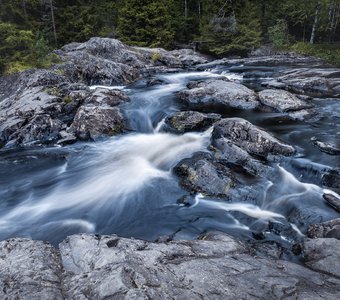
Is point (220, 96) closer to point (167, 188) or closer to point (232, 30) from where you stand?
point (167, 188)

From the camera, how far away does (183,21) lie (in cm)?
3469

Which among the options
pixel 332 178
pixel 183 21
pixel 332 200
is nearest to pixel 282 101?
pixel 332 178

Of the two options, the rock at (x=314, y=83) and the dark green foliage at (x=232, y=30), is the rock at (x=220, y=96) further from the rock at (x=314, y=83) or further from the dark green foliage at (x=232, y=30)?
the dark green foliage at (x=232, y=30)

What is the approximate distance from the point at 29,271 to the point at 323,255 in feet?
15.7

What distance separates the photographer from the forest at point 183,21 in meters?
27.8

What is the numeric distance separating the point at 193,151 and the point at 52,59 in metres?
12.3

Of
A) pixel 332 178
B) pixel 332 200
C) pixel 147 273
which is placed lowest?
pixel 332 200

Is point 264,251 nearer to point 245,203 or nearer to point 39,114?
point 245,203

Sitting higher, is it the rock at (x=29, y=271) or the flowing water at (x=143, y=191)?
the rock at (x=29, y=271)

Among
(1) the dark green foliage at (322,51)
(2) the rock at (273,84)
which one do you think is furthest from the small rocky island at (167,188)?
(1) the dark green foliage at (322,51)

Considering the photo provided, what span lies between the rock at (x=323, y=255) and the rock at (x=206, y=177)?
8.87 ft

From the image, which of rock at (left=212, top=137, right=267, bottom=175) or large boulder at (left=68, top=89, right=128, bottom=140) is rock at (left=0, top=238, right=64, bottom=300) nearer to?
rock at (left=212, top=137, right=267, bottom=175)

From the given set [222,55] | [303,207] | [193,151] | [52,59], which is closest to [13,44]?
[52,59]

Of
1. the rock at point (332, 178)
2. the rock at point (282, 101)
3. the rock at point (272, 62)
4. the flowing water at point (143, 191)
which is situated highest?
the rock at point (272, 62)
